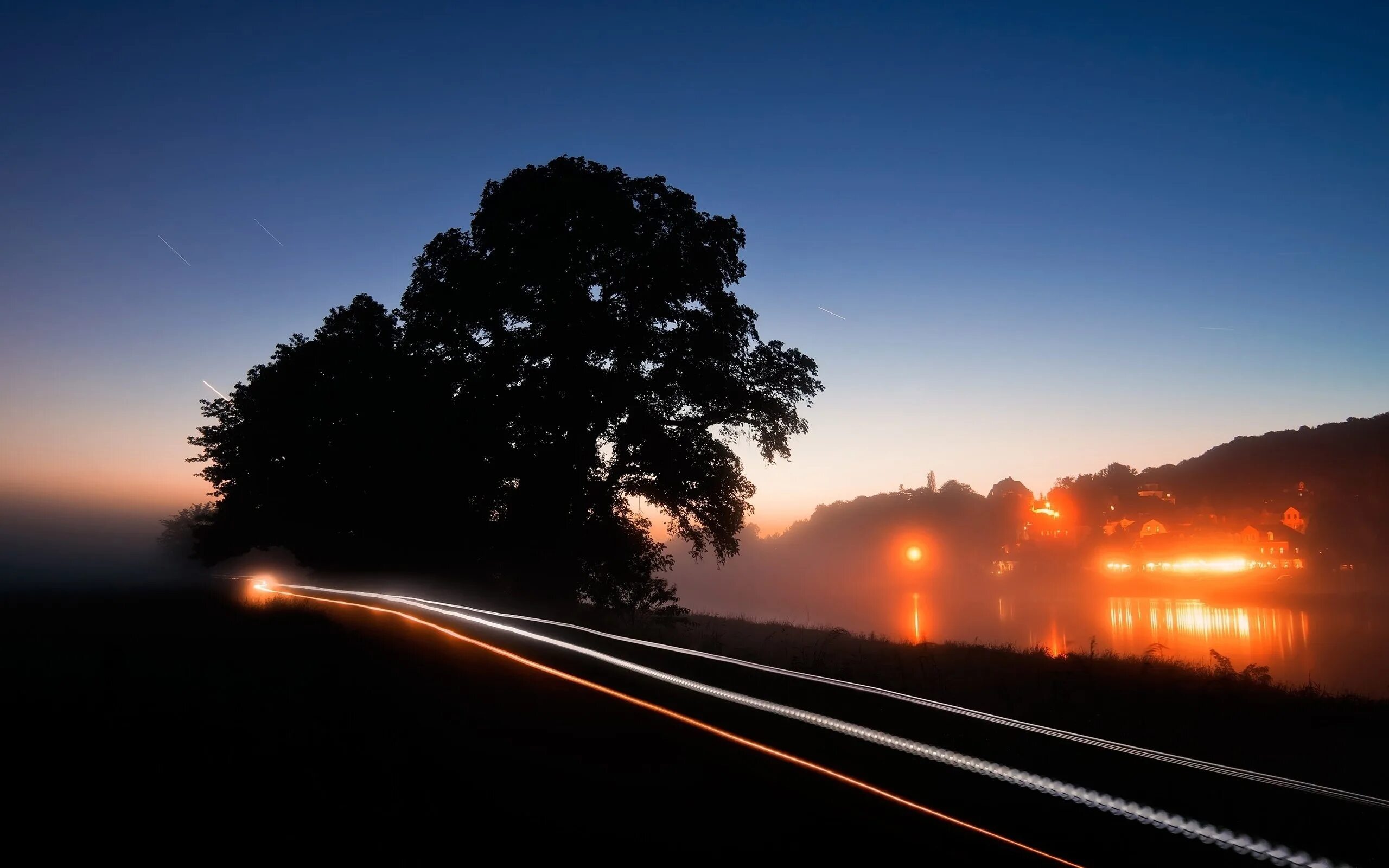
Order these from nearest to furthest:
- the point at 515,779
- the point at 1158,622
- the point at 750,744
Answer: the point at 515,779 → the point at 750,744 → the point at 1158,622

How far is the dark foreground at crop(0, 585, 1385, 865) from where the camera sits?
3598 millimetres

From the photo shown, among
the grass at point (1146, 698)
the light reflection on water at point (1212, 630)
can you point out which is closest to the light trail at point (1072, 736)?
the grass at point (1146, 698)

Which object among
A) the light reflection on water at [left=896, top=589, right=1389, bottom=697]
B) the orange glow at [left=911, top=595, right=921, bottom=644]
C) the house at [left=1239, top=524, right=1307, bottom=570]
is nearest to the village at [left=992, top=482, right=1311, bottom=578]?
the house at [left=1239, top=524, right=1307, bottom=570]

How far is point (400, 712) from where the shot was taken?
6551 mm

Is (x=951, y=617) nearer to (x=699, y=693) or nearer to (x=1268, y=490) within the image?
(x=1268, y=490)

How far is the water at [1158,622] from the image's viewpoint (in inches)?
1674

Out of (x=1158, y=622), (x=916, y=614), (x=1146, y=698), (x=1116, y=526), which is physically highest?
(x=1116, y=526)

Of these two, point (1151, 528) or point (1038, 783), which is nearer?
point (1038, 783)

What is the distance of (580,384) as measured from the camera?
894 inches

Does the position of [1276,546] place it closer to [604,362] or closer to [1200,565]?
[1200,565]

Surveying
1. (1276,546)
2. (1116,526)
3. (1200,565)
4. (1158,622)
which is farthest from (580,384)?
(1116,526)

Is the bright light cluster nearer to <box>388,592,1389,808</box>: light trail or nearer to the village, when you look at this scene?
the village

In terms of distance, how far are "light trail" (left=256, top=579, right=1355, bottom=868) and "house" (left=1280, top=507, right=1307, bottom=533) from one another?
126m

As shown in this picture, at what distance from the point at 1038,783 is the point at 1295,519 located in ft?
436
